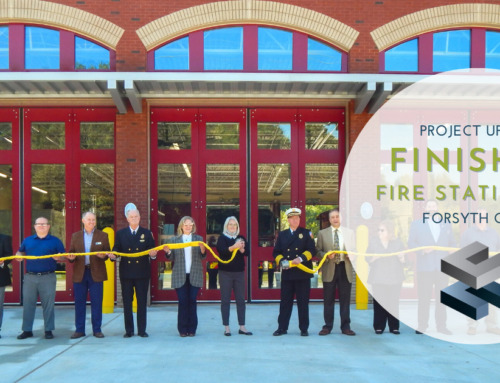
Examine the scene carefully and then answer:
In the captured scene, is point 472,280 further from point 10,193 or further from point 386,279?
point 10,193

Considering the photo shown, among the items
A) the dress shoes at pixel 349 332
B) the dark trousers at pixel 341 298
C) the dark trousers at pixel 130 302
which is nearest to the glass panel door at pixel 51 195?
the dark trousers at pixel 130 302

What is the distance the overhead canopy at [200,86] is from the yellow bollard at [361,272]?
2.30m

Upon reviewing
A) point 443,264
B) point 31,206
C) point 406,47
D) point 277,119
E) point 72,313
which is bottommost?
point 72,313

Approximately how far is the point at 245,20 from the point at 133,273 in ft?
18.0

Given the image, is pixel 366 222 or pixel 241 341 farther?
pixel 366 222

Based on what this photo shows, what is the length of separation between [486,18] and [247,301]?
23.3 feet

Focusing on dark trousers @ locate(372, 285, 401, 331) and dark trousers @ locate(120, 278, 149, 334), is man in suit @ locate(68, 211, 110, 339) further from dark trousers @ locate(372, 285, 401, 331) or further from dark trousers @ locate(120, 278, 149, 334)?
dark trousers @ locate(372, 285, 401, 331)

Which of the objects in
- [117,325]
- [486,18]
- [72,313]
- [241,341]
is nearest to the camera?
[241,341]

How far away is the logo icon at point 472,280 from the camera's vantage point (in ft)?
23.9

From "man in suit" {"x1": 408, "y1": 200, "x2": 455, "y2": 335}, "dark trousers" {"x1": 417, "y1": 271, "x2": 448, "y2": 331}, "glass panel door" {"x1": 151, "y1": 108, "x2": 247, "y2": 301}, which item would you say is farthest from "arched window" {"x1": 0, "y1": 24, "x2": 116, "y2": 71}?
"dark trousers" {"x1": 417, "y1": 271, "x2": 448, "y2": 331}

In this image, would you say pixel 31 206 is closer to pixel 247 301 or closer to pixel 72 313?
pixel 72 313

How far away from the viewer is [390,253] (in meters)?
8.28

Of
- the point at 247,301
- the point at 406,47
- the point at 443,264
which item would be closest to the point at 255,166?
the point at 247,301

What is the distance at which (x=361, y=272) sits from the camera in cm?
1058
